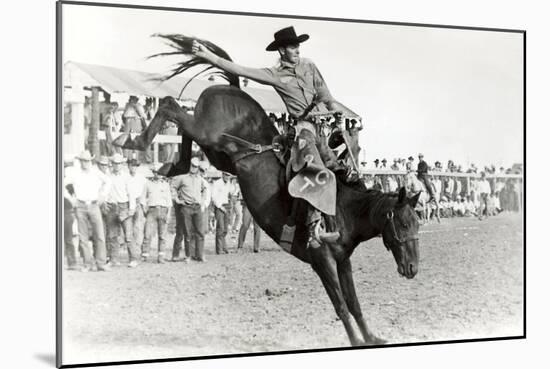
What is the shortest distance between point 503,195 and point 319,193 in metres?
1.99

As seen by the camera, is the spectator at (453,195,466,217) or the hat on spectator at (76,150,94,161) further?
the spectator at (453,195,466,217)

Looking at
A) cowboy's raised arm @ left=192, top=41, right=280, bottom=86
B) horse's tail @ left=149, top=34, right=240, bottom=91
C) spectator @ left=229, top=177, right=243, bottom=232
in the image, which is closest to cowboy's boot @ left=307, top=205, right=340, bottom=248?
spectator @ left=229, top=177, right=243, bottom=232

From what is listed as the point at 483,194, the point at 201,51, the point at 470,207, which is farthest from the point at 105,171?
the point at 483,194

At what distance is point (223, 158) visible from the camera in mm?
7160

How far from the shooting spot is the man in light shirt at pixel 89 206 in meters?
6.73

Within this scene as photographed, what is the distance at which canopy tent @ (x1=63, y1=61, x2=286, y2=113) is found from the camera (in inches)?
264

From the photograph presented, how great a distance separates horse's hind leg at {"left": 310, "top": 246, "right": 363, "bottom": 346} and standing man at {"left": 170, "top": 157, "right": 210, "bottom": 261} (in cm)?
93

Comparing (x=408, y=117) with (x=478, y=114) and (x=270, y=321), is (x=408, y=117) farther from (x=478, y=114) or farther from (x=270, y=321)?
Answer: (x=270, y=321)

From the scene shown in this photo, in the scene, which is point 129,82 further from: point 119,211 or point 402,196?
point 402,196

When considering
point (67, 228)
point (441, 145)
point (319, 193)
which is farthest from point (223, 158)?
point (441, 145)

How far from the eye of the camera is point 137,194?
691 cm

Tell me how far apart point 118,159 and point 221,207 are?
2.94 ft

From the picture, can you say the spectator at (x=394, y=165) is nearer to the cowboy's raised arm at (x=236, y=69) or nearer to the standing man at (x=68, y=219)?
the cowboy's raised arm at (x=236, y=69)

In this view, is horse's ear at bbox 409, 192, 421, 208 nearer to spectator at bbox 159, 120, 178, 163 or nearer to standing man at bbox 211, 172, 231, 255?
standing man at bbox 211, 172, 231, 255
